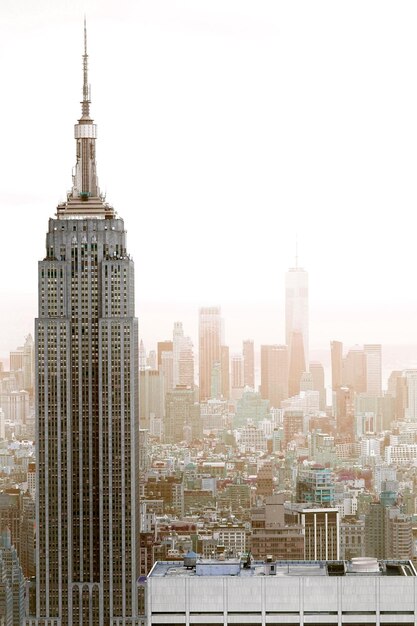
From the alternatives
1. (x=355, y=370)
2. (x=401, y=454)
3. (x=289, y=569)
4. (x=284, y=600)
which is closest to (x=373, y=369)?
(x=355, y=370)

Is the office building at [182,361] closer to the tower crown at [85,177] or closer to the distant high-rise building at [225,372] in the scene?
the distant high-rise building at [225,372]

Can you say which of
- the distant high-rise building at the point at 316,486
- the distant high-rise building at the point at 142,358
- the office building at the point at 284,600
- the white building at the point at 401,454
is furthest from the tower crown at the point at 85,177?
the office building at the point at 284,600

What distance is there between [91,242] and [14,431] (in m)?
1.77

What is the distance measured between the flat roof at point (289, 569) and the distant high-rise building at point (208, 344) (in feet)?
10.8

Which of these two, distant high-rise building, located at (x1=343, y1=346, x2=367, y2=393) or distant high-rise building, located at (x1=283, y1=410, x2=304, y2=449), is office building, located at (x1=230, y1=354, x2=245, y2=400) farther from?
distant high-rise building, located at (x1=343, y1=346, x2=367, y2=393)

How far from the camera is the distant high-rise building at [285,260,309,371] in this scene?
8.34m

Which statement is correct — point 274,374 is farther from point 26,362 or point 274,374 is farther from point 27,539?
point 27,539

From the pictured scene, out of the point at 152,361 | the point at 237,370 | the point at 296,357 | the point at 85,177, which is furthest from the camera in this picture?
the point at 152,361

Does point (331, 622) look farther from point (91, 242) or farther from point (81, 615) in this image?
point (91, 242)

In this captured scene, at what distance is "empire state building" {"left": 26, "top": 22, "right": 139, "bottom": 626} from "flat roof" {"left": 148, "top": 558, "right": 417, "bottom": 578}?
4.89m

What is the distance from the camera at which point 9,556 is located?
31.4 ft

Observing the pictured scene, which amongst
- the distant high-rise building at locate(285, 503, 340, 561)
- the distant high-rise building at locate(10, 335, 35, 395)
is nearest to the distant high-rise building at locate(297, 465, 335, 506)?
the distant high-rise building at locate(285, 503, 340, 561)

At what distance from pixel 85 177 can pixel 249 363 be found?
6.08 ft

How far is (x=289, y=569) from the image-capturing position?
198 inches
